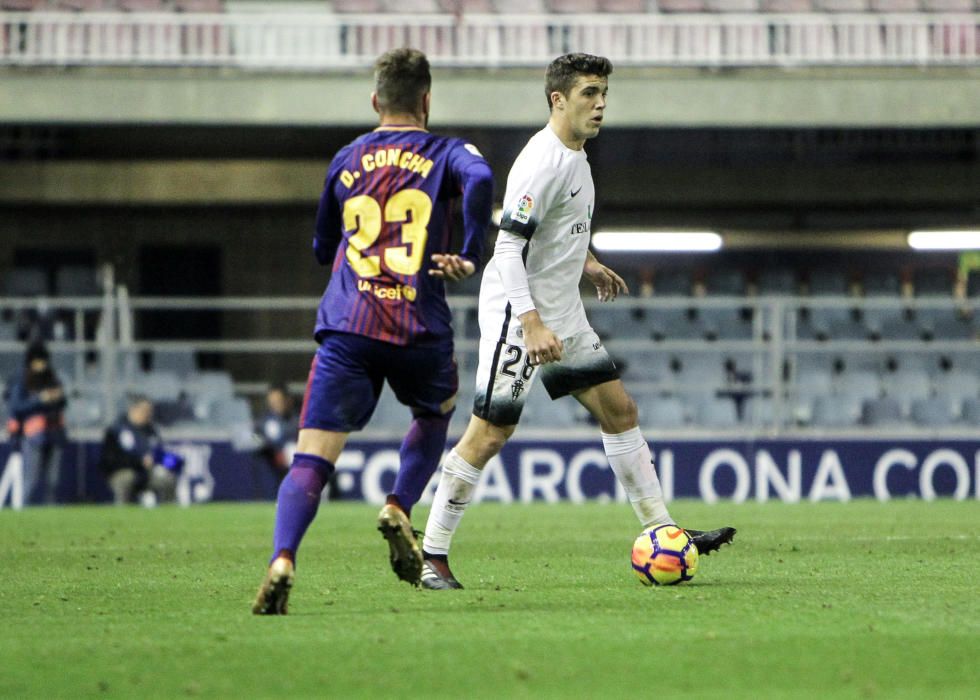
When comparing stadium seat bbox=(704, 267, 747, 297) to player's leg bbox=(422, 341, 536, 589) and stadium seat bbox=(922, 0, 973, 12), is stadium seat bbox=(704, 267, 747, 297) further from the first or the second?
player's leg bbox=(422, 341, 536, 589)

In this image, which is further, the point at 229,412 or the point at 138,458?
the point at 229,412

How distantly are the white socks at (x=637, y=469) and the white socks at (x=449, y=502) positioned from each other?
0.60 meters

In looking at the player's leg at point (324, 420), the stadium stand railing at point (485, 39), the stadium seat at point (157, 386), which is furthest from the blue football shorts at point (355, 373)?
the stadium stand railing at point (485, 39)

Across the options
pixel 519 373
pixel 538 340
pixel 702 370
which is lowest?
pixel 702 370

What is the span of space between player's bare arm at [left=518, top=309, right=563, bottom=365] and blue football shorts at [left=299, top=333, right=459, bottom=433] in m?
0.44

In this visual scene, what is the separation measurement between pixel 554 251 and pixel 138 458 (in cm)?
1054

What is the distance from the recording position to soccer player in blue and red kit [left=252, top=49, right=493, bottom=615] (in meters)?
5.77

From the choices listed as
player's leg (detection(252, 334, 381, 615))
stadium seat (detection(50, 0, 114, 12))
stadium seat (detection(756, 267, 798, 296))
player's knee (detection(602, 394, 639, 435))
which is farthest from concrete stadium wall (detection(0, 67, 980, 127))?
player's leg (detection(252, 334, 381, 615))

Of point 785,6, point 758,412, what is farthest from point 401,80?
point 785,6

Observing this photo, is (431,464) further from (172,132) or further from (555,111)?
(172,132)

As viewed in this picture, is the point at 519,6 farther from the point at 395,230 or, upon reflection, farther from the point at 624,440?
the point at 395,230

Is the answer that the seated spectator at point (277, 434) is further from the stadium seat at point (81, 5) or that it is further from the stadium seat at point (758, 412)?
the stadium seat at point (81, 5)

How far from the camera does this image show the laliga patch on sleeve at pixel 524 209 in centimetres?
645

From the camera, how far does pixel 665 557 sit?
6621 mm
